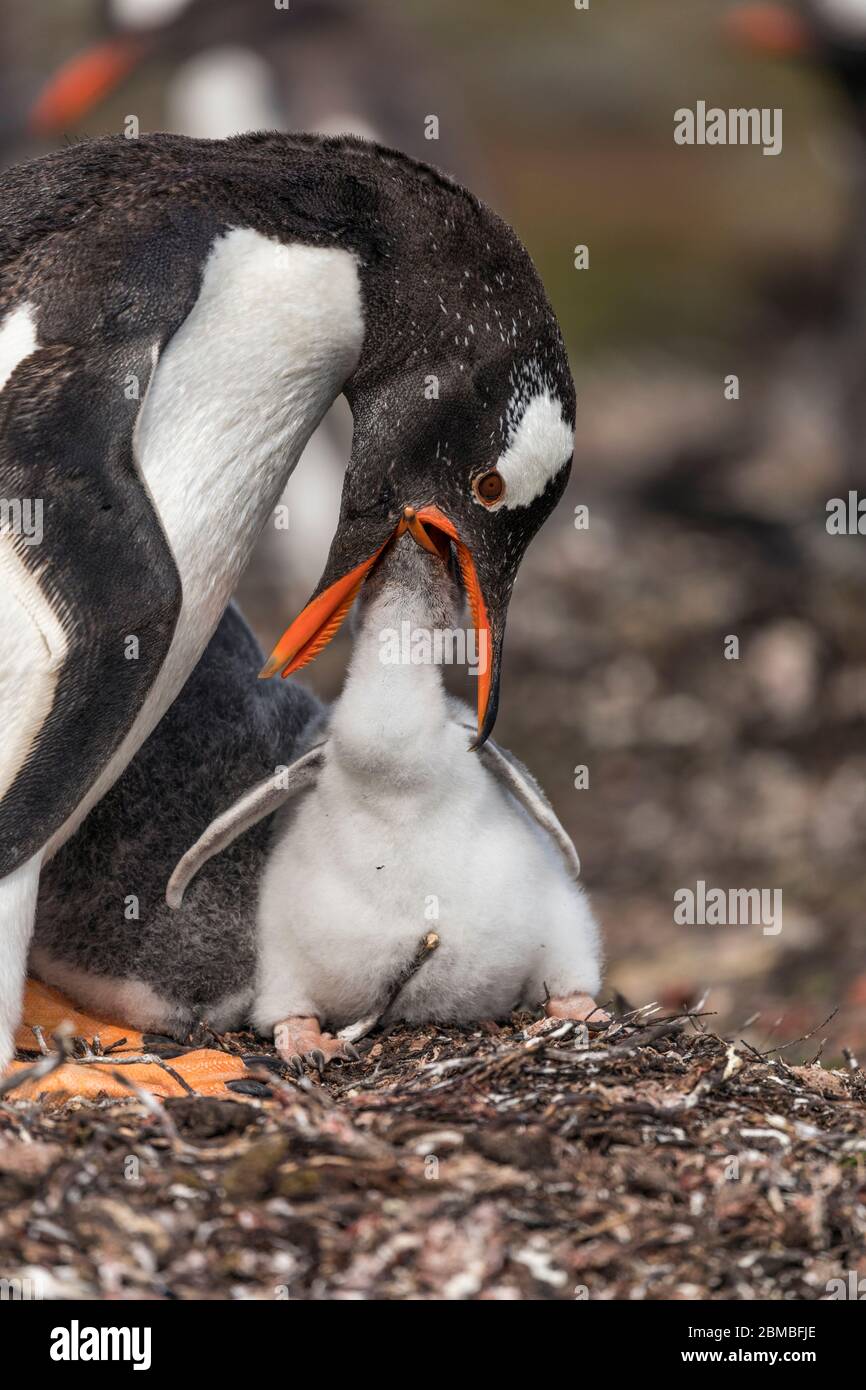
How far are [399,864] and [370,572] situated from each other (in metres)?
0.81

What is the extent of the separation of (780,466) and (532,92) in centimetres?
1770

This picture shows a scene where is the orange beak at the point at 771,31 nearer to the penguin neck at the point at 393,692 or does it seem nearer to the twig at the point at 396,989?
the penguin neck at the point at 393,692

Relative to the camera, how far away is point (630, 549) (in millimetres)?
12148

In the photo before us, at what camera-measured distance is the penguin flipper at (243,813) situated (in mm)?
4793

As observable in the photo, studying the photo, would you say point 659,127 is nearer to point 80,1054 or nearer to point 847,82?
point 847,82

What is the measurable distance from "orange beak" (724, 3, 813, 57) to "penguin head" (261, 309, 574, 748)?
974 centimetres

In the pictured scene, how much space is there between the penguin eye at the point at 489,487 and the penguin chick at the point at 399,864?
9.3 inches

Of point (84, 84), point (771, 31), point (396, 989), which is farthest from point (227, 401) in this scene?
point (771, 31)

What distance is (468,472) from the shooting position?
473cm

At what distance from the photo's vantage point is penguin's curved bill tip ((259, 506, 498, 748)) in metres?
4.71
